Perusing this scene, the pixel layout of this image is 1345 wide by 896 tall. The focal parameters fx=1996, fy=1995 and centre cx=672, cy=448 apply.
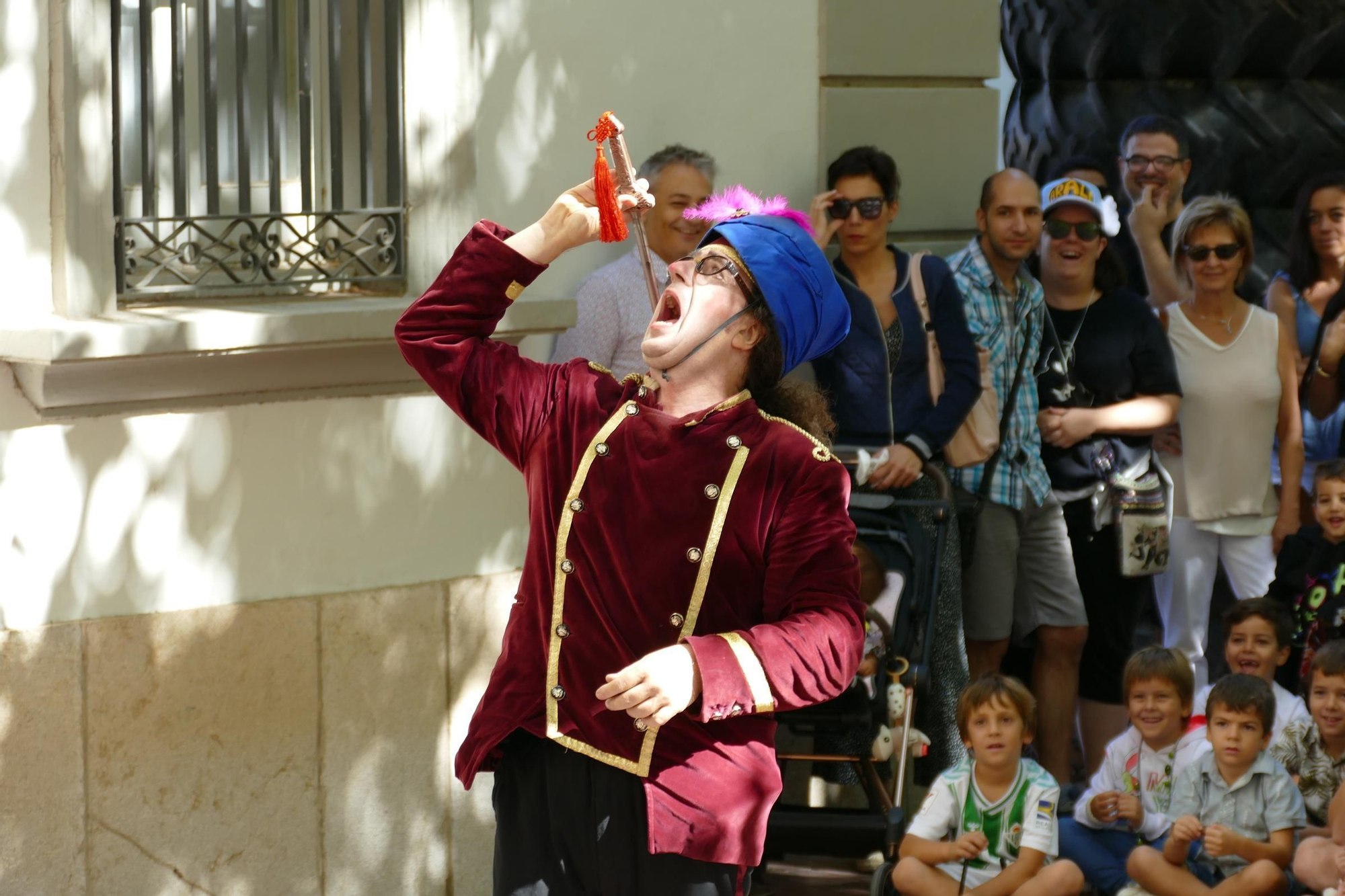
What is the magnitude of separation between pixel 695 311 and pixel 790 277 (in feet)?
0.59

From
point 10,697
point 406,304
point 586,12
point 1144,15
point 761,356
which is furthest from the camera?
point 1144,15

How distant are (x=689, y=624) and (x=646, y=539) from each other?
0.16m

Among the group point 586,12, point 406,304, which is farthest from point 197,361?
point 586,12

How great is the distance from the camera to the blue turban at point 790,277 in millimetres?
3463

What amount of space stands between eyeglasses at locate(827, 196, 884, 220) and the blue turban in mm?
2440

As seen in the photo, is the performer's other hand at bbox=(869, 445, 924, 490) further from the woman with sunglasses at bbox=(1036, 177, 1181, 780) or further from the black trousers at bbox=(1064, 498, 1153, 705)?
the black trousers at bbox=(1064, 498, 1153, 705)

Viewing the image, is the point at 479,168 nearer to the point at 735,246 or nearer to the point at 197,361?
the point at 197,361

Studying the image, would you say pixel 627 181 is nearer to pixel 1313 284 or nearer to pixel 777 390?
pixel 777 390

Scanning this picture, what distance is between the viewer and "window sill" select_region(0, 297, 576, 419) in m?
4.73

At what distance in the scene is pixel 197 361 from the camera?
500 centimetres

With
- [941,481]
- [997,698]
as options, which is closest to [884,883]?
[997,698]

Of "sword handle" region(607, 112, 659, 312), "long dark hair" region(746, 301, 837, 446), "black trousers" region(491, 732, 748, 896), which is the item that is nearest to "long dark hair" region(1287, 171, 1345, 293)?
"long dark hair" region(746, 301, 837, 446)

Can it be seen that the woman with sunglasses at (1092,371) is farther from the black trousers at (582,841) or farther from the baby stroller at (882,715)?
the black trousers at (582,841)

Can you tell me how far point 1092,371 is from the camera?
616 cm
